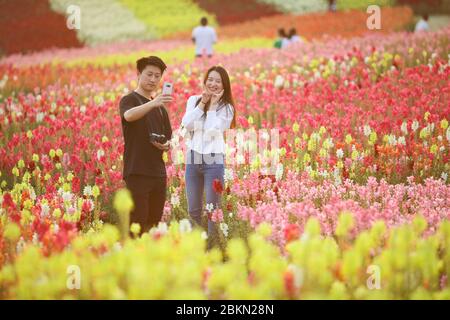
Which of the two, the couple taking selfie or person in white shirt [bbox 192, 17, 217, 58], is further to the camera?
person in white shirt [bbox 192, 17, 217, 58]

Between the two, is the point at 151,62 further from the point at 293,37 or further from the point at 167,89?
the point at 293,37

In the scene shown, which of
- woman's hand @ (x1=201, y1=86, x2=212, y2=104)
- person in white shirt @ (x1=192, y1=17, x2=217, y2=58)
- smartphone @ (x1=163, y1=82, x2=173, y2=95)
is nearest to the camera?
smartphone @ (x1=163, y1=82, x2=173, y2=95)

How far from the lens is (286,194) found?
516 cm

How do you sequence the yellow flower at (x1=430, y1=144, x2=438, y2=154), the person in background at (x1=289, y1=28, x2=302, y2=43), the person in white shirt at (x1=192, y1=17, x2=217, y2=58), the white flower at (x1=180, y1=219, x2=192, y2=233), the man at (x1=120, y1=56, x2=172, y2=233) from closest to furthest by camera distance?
the white flower at (x1=180, y1=219, x2=192, y2=233)
the man at (x1=120, y1=56, x2=172, y2=233)
the yellow flower at (x1=430, y1=144, x2=438, y2=154)
the person in white shirt at (x1=192, y1=17, x2=217, y2=58)
the person in background at (x1=289, y1=28, x2=302, y2=43)

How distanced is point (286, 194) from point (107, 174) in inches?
75.6

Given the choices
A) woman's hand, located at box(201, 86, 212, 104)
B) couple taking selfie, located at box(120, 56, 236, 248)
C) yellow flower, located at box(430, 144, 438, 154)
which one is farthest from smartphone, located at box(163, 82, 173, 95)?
yellow flower, located at box(430, 144, 438, 154)

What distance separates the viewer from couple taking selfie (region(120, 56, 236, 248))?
450cm

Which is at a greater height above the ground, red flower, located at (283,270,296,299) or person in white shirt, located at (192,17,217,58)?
person in white shirt, located at (192,17,217,58)

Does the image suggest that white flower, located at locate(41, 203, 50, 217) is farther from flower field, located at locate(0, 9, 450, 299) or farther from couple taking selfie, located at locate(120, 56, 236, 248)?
couple taking selfie, located at locate(120, 56, 236, 248)

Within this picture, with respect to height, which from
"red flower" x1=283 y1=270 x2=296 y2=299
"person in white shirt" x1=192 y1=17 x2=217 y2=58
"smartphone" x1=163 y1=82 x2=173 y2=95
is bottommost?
"red flower" x1=283 y1=270 x2=296 y2=299

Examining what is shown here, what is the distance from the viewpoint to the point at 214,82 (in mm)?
4805

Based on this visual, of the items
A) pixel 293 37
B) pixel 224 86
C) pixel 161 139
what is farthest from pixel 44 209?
pixel 293 37
